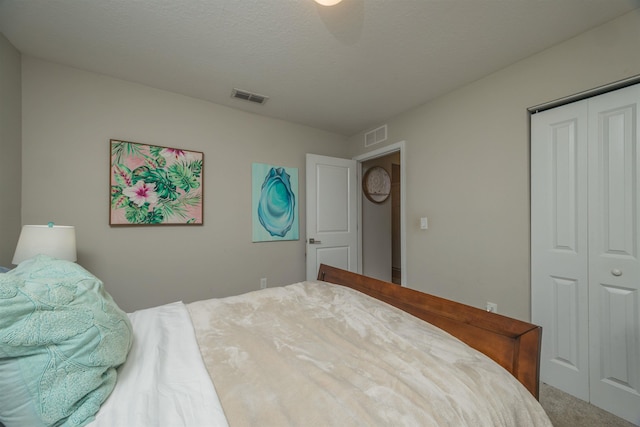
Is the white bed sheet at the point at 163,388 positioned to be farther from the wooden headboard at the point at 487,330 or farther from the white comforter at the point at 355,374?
the wooden headboard at the point at 487,330

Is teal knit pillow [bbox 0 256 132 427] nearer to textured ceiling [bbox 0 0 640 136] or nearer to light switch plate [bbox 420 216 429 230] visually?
textured ceiling [bbox 0 0 640 136]

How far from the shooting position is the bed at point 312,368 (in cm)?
71

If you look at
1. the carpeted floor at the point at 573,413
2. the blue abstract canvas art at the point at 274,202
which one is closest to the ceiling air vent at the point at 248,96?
the blue abstract canvas art at the point at 274,202

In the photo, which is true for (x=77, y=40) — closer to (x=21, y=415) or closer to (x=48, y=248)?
(x=48, y=248)

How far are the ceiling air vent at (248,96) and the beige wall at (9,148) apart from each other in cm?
154

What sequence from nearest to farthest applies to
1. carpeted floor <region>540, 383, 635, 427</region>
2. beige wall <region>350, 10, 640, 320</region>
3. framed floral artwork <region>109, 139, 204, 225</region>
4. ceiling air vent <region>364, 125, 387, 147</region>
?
carpeted floor <region>540, 383, 635, 427</region> < beige wall <region>350, 10, 640, 320</region> < framed floral artwork <region>109, 139, 204, 225</region> < ceiling air vent <region>364, 125, 387, 147</region>

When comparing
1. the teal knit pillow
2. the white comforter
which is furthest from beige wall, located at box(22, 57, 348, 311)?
the teal knit pillow

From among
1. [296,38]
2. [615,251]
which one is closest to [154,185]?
[296,38]

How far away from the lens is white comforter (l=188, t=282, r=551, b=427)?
0.72m

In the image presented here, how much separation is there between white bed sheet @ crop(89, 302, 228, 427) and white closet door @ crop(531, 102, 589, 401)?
2.31 m

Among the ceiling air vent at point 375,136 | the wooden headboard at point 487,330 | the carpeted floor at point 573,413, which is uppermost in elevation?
the ceiling air vent at point 375,136

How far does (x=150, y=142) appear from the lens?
243 centimetres

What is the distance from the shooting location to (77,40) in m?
1.79

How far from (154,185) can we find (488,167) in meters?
3.10
